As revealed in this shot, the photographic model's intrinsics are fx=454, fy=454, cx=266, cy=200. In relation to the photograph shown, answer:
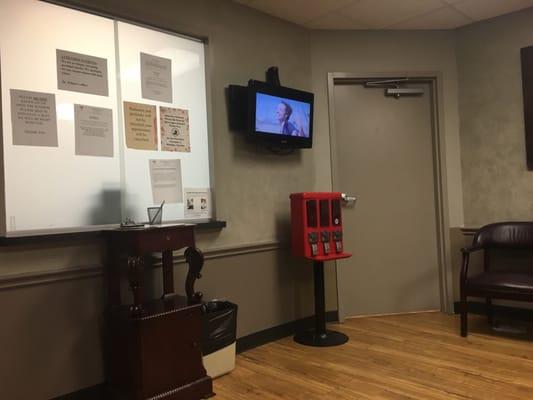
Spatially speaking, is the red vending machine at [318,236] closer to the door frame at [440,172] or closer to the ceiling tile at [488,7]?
the door frame at [440,172]

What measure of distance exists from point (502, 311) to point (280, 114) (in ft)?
7.88

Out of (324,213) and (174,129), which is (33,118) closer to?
(174,129)

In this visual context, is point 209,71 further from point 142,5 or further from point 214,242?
point 214,242

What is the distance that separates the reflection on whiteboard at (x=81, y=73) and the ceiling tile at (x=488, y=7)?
8.54 ft

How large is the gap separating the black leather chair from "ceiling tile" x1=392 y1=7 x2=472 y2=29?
66.4 inches

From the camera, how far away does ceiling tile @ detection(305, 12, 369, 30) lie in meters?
3.50

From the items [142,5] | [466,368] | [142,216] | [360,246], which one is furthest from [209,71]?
[466,368]

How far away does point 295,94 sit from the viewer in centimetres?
339

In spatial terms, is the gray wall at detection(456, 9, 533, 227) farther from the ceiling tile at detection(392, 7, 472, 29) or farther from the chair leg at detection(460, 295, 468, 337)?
the chair leg at detection(460, 295, 468, 337)

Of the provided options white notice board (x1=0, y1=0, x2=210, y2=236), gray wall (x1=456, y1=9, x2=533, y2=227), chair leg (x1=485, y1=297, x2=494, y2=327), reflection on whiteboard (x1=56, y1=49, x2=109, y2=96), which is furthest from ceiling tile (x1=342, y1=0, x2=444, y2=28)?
chair leg (x1=485, y1=297, x2=494, y2=327)

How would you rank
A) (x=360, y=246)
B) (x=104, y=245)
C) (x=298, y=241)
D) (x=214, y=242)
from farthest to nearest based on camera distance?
(x=360, y=246)
(x=298, y=241)
(x=214, y=242)
(x=104, y=245)

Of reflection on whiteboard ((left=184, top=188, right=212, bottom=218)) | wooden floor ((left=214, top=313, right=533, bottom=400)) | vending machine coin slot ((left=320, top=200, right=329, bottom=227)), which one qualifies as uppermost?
reflection on whiteboard ((left=184, top=188, right=212, bottom=218))

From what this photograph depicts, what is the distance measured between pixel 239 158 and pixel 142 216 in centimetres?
83

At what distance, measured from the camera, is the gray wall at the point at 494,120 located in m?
3.64
